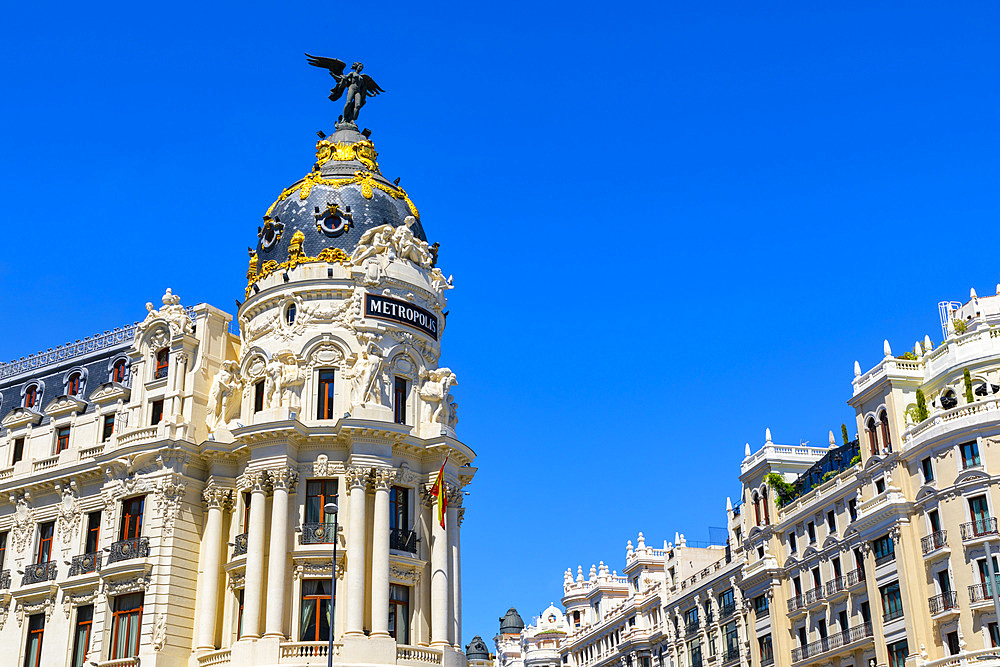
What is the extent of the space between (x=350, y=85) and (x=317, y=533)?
28.6m

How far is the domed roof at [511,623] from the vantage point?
15325 centimetres

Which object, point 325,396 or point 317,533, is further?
point 325,396

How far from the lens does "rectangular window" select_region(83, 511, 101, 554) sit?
207 feet

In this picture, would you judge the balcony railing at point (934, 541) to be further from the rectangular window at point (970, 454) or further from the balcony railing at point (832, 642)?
the balcony railing at point (832, 642)

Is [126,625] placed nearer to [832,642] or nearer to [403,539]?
[403,539]

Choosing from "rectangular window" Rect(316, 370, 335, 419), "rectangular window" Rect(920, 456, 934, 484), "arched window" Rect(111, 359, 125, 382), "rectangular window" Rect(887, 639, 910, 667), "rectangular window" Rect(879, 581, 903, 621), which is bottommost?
"rectangular window" Rect(887, 639, 910, 667)

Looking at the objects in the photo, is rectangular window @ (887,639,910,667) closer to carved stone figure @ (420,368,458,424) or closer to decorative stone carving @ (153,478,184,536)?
carved stone figure @ (420,368,458,424)

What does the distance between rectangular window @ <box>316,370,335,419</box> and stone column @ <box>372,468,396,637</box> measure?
14.6 ft

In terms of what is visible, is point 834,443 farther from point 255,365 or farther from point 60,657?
point 60,657

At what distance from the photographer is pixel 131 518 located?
204ft

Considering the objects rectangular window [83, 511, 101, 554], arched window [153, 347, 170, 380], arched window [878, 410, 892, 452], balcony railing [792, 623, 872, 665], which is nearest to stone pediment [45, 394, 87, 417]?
arched window [153, 347, 170, 380]

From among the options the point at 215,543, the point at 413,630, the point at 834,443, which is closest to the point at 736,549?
the point at 834,443

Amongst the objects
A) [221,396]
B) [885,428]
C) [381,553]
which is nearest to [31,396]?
[221,396]

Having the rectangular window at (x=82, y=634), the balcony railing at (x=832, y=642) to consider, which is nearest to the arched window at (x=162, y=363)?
the rectangular window at (x=82, y=634)
